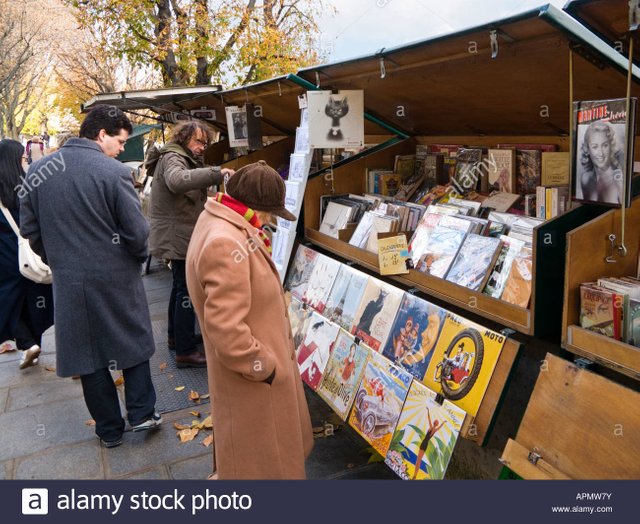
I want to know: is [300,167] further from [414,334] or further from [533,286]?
[533,286]

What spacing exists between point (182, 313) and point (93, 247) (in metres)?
1.49

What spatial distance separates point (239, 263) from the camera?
2.08 metres

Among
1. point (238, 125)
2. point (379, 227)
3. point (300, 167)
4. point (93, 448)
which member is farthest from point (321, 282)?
point (238, 125)

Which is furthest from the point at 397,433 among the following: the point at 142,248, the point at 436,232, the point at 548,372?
the point at 142,248

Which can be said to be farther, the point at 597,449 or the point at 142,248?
the point at 142,248

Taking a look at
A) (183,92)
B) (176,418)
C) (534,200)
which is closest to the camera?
(534,200)

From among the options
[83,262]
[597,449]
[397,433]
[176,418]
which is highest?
[83,262]

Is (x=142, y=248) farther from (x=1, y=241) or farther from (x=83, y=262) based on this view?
(x=1, y=241)

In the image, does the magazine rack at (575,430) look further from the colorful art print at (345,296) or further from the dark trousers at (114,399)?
the dark trousers at (114,399)

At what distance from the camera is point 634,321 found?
1.96 metres

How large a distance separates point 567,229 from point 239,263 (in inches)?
50.7

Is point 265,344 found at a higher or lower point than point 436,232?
lower

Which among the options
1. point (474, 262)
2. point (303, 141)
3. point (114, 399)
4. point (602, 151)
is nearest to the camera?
point (602, 151)

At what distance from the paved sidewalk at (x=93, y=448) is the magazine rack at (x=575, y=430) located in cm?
129
